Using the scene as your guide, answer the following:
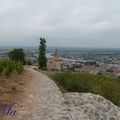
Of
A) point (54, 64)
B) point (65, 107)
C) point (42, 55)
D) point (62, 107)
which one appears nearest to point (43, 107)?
point (62, 107)

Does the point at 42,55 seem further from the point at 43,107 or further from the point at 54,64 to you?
the point at 43,107

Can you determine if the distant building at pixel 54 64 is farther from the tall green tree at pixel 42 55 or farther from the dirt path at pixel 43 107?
the dirt path at pixel 43 107

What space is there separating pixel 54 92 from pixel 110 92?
3513 mm

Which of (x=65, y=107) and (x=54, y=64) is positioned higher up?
(x=65, y=107)

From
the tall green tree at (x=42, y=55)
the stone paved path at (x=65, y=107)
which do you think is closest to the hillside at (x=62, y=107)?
the stone paved path at (x=65, y=107)

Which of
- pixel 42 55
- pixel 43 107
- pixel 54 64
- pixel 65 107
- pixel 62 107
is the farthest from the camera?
pixel 42 55

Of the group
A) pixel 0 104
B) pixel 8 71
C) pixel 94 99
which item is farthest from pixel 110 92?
pixel 0 104

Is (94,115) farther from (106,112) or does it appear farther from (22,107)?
(22,107)

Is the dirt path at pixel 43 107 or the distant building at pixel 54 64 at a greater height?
the dirt path at pixel 43 107

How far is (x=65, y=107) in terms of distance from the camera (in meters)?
10.8

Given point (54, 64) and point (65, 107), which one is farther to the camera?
A: point (54, 64)

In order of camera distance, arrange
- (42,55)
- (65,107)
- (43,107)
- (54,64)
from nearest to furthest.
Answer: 1. (43,107)
2. (65,107)
3. (54,64)
4. (42,55)

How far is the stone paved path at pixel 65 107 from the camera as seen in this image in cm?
958

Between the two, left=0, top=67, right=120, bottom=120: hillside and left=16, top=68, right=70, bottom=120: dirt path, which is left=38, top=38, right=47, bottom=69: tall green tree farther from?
left=16, top=68, right=70, bottom=120: dirt path
